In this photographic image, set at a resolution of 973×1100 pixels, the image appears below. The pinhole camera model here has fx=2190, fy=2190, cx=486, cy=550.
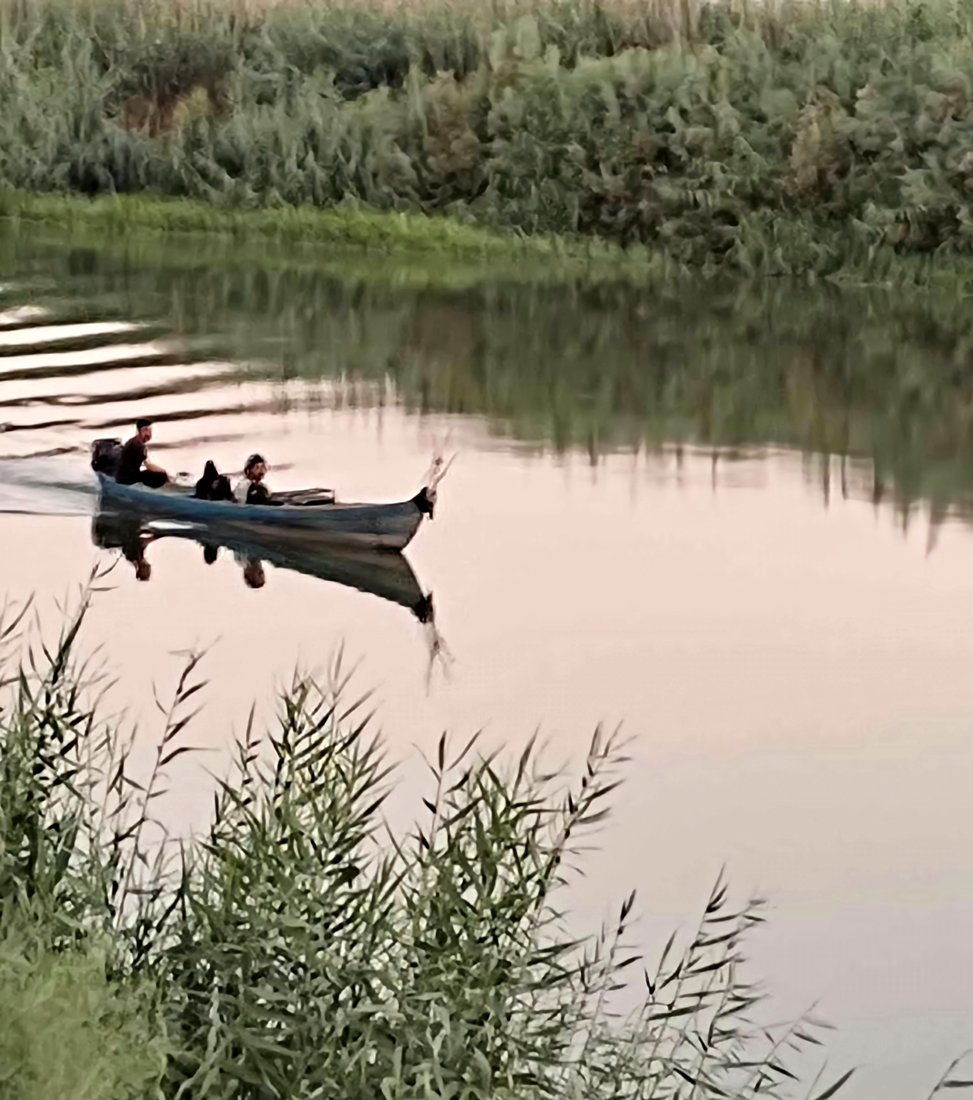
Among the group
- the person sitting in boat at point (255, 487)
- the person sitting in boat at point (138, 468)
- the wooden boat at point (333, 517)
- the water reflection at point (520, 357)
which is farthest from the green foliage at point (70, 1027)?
the water reflection at point (520, 357)

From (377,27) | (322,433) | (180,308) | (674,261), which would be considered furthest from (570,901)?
(180,308)

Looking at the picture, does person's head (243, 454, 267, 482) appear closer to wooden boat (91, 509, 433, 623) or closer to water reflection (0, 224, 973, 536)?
wooden boat (91, 509, 433, 623)

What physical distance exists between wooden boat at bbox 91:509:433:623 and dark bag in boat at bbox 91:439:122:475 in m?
0.63

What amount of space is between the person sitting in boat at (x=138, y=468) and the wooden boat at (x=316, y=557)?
0.43 metres

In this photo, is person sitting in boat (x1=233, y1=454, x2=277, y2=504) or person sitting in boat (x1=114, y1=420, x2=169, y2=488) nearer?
person sitting in boat (x1=233, y1=454, x2=277, y2=504)

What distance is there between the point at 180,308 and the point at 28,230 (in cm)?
Result: 142

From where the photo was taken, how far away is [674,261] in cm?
1630

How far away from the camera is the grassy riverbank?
16234 mm

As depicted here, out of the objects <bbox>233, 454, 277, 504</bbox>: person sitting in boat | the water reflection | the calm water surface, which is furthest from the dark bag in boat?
the water reflection

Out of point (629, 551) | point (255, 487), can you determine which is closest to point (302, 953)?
point (255, 487)

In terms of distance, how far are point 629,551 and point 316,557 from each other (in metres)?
1.83

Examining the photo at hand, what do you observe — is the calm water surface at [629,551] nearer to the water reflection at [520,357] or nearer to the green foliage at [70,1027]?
the water reflection at [520,357]

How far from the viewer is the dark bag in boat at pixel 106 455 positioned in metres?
12.4

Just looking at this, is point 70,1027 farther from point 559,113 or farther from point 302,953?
point 559,113
